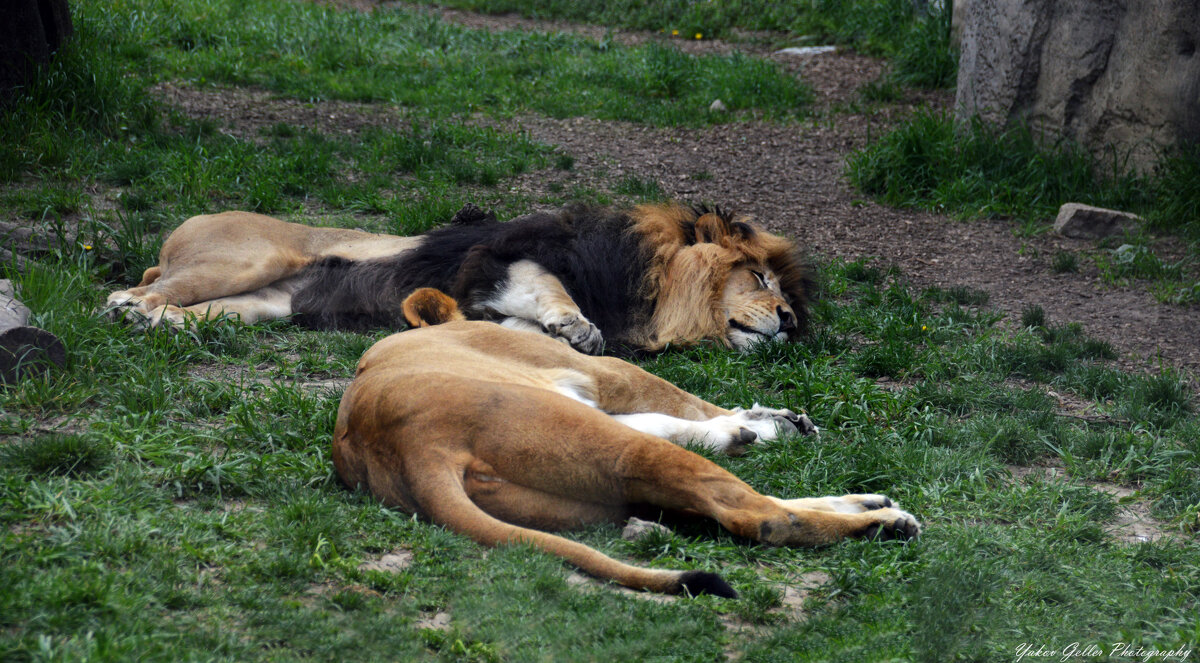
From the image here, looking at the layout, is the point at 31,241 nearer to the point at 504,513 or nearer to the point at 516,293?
the point at 516,293

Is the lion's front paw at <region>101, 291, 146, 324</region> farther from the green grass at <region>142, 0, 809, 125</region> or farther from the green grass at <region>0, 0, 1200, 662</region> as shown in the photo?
the green grass at <region>142, 0, 809, 125</region>

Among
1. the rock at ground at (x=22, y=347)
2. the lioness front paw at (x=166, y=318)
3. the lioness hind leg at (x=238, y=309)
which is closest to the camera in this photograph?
the rock at ground at (x=22, y=347)

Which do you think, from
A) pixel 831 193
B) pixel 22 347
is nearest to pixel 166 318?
pixel 22 347

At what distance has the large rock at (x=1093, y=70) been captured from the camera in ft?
24.0

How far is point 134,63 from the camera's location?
9023 millimetres

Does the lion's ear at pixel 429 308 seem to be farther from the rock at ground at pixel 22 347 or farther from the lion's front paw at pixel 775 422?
the rock at ground at pixel 22 347

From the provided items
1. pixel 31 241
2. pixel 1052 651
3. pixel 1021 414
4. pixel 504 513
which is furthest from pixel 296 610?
pixel 31 241

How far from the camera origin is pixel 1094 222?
734 centimetres

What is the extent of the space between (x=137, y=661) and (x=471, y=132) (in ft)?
22.1

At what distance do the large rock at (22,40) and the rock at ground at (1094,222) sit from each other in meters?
7.08

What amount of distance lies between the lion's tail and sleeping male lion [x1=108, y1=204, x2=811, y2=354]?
2208mm

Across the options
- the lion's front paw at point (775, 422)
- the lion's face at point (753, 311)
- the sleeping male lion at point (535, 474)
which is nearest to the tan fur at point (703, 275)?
the lion's face at point (753, 311)

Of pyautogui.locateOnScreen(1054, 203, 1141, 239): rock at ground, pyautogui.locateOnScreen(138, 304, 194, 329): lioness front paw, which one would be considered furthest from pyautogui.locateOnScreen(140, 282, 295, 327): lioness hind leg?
pyautogui.locateOnScreen(1054, 203, 1141, 239): rock at ground

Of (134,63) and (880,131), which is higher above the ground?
(134,63)
